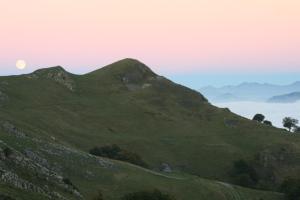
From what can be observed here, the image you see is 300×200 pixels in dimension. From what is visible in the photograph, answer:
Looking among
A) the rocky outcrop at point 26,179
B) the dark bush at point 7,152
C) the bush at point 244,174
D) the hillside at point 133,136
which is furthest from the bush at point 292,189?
the dark bush at point 7,152

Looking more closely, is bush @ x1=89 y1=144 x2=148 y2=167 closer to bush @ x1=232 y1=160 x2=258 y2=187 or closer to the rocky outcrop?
bush @ x1=232 y1=160 x2=258 y2=187

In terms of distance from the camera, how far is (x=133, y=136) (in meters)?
150

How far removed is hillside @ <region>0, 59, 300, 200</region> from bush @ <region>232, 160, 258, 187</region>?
308cm

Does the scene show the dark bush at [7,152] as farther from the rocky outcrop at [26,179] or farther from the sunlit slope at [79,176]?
the sunlit slope at [79,176]

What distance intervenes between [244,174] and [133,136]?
38.4 metres

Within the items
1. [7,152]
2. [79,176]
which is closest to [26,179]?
[7,152]

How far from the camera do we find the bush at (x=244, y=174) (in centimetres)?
13275

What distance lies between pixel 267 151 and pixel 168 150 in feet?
118

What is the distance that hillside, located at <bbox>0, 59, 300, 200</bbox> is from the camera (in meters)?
79.9

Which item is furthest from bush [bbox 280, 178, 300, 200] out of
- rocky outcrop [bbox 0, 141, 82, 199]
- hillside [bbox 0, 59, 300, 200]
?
rocky outcrop [bbox 0, 141, 82, 199]

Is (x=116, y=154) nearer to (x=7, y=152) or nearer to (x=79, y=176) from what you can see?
(x=79, y=176)

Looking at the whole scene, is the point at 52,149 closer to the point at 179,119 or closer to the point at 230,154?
the point at 230,154

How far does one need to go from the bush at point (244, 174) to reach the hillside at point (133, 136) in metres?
3.08

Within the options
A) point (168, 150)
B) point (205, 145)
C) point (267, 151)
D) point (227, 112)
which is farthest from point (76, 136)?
point (227, 112)
